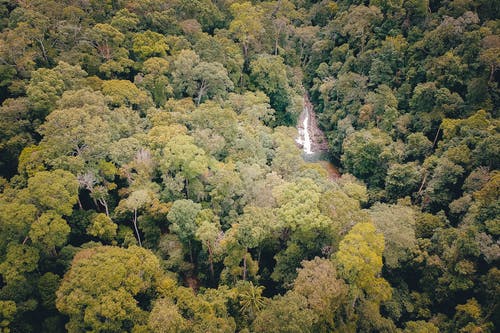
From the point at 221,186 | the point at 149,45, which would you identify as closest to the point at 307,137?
the point at 149,45

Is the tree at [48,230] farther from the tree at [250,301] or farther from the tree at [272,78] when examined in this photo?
the tree at [272,78]

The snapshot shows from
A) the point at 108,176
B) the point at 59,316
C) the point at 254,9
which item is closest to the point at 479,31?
the point at 254,9

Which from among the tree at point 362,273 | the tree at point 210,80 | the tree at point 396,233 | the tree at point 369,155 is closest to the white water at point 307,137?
the tree at point 369,155

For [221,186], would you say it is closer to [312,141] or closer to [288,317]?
[288,317]

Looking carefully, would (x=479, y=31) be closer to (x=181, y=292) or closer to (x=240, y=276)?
(x=240, y=276)

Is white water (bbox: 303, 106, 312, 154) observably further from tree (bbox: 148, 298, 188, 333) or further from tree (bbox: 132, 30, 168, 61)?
tree (bbox: 148, 298, 188, 333)

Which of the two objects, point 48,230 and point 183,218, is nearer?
point 48,230
